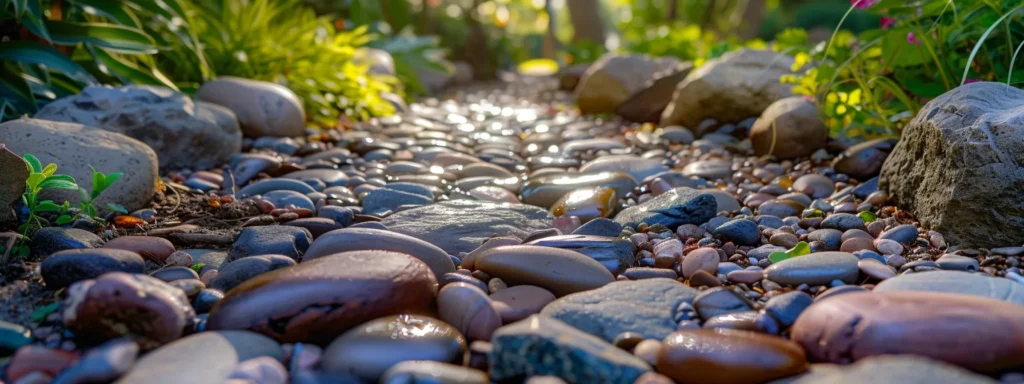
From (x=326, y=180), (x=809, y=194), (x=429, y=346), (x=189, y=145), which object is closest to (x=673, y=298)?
(x=429, y=346)

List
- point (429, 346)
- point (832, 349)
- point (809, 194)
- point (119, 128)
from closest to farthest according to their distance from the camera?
point (832, 349)
point (429, 346)
point (809, 194)
point (119, 128)

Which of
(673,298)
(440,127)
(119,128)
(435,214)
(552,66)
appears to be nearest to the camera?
(673,298)

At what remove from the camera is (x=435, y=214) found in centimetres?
291

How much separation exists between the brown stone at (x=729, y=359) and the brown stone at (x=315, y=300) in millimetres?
674

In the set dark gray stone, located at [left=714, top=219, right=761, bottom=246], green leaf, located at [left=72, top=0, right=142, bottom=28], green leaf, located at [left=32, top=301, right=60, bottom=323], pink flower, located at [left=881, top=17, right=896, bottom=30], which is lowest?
green leaf, located at [left=32, top=301, right=60, bottom=323]

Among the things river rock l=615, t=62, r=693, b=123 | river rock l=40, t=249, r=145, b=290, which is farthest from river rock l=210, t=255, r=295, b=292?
river rock l=615, t=62, r=693, b=123

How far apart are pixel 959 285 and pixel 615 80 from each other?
4.65 metres

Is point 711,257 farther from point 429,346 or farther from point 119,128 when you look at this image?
point 119,128

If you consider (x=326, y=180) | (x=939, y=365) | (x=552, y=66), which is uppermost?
(x=939, y=365)

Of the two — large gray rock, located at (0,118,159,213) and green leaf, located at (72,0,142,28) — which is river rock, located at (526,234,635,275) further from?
green leaf, located at (72,0,142,28)

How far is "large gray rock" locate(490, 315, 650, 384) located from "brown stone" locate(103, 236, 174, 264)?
1329 millimetres

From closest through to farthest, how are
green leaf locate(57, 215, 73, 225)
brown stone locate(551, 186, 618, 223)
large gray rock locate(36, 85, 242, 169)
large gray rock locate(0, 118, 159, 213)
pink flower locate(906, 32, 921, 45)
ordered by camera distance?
1. green leaf locate(57, 215, 73, 225)
2. large gray rock locate(0, 118, 159, 213)
3. brown stone locate(551, 186, 618, 223)
4. pink flower locate(906, 32, 921, 45)
5. large gray rock locate(36, 85, 242, 169)

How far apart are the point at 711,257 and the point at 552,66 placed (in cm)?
1289

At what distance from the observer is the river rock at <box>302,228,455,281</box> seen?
87.9 inches
